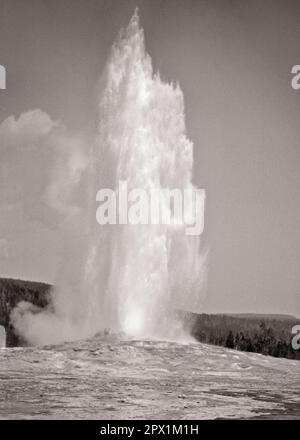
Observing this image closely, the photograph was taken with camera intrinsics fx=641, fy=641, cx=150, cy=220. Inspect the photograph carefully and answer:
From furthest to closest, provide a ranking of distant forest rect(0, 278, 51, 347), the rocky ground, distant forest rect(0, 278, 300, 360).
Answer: distant forest rect(0, 278, 51, 347) → distant forest rect(0, 278, 300, 360) → the rocky ground

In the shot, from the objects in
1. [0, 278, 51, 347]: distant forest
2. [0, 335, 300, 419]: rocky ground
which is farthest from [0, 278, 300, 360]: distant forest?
[0, 335, 300, 419]: rocky ground

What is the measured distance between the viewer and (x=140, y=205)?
1700 inches

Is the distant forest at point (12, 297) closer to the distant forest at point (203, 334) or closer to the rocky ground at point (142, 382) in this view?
the distant forest at point (203, 334)

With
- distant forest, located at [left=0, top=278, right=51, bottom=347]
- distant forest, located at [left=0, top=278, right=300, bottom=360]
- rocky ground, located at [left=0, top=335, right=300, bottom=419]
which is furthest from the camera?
distant forest, located at [left=0, top=278, right=51, bottom=347]

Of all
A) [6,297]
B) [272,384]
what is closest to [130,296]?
[272,384]

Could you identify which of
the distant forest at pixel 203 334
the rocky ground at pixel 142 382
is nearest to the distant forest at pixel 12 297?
→ the distant forest at pixel 203 334

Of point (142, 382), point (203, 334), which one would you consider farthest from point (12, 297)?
point (142, 382)

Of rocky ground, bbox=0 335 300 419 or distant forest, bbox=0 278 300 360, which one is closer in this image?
rocky ground, bbox=0 335 300 419

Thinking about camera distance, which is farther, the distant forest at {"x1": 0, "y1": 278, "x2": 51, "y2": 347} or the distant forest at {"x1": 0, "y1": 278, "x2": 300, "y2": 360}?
the distant forest at {"x1": 0, "y1": 278, "x2": 51, "y2": 347}

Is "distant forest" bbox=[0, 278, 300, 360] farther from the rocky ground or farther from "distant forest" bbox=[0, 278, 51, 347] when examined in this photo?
the rocky ground

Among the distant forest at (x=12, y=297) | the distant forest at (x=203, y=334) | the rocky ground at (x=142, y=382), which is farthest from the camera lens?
the distant forest at (x=12, y=297)

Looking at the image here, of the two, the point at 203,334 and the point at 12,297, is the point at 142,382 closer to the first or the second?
the point at 203,334
